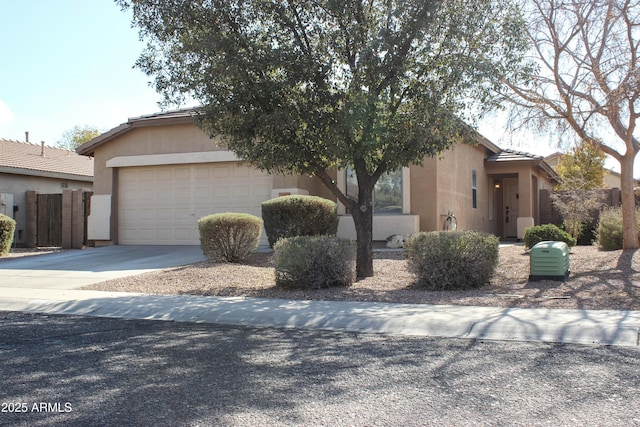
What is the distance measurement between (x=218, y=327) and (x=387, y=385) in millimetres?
3441

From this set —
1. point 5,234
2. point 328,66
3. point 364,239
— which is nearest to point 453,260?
point 364,239

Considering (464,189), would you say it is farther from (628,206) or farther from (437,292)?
(437,292)

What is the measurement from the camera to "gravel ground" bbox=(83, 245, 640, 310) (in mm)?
8750

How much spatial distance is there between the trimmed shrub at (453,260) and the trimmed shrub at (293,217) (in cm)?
471

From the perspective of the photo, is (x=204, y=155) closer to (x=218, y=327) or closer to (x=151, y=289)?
(x=151, y=289)

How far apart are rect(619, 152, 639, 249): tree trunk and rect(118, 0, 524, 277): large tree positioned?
17.9ft

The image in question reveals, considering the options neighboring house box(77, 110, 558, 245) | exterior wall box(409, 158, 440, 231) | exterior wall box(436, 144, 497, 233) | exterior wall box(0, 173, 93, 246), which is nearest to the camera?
exterior wall box(409, 158, 440, 231)

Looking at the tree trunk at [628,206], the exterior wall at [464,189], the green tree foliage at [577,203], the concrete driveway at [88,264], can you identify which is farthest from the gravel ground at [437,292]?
the green tree foliage at [577,203]

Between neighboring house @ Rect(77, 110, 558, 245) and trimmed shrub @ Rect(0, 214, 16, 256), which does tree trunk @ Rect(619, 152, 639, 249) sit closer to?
neighboring house @ Rect(77, 110, 558, 245)

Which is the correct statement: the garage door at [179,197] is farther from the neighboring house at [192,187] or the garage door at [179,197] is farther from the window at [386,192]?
the window at [386,192]

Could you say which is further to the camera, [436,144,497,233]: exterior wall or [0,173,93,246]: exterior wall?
[0,173,93,246]: exterior wall

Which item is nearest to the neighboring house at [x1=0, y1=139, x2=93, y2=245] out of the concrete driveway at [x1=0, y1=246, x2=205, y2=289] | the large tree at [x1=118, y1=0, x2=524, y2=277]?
the concrete driveway at [x1=0, y1=246, x2=205, y2=289]

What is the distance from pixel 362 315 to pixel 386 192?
988cm

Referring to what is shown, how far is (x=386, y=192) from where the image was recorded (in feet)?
56.9
